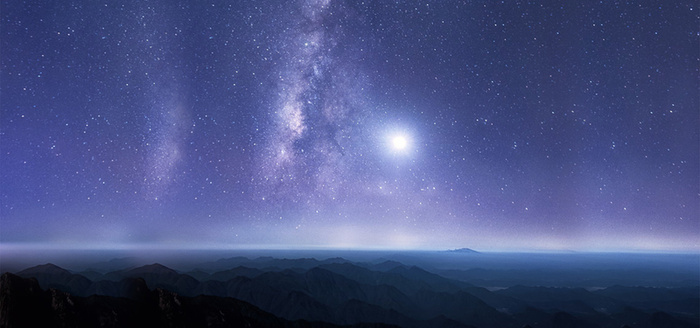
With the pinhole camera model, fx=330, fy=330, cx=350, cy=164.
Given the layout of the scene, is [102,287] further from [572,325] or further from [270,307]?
[572,325]

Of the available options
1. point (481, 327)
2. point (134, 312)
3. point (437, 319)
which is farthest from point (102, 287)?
point (481, 327)

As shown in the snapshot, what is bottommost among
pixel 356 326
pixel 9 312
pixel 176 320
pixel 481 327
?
pixel 481 327

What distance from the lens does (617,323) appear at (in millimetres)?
172125

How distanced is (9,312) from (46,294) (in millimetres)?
10562

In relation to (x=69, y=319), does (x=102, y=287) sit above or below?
below

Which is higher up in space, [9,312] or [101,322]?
[9,312]

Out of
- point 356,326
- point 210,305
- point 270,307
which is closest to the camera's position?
point 210,305

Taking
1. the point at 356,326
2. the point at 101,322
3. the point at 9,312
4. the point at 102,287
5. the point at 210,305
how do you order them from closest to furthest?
the point at 9,312, the point at 101,322, the point at 210,305, the point at 356,326, the point at 102,287

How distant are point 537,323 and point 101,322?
18860cm

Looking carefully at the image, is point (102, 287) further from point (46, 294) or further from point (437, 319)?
point (437, 319)

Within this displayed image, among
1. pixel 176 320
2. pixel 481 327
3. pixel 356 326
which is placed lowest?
pixel 481 327

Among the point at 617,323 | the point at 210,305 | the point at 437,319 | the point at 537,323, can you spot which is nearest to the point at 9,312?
the point at 210,305

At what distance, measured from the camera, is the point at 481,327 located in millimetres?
170000

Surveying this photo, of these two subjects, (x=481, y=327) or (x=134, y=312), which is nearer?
(x=134, y=312)
